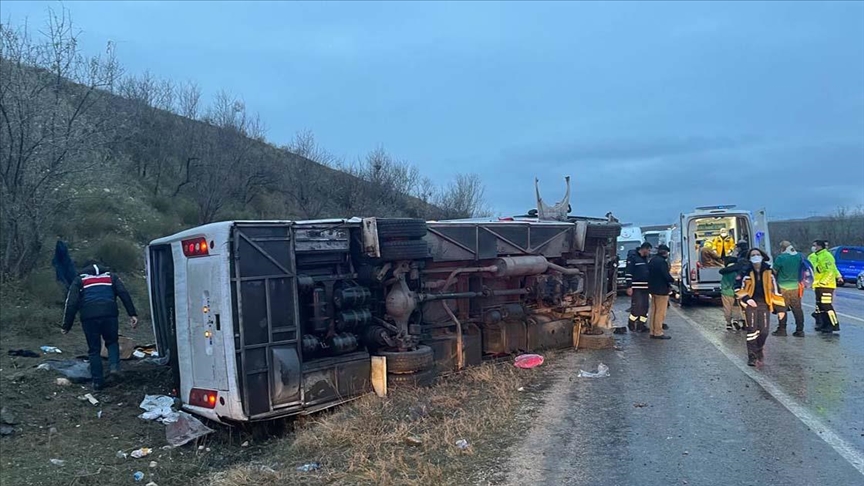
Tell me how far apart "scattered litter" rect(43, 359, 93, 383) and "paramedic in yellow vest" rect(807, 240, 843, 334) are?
11915 millimetres

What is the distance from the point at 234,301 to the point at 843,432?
5494mm

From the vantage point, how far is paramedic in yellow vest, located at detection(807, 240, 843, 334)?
1187cm

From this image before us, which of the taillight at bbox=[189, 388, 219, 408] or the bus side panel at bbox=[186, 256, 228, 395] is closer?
the bus side panel at bbox=[186, 256, 228, 395]

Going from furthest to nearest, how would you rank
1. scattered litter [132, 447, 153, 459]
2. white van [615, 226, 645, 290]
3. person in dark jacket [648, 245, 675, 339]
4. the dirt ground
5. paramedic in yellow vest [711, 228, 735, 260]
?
white van [615, 226, 645, 290] < paramedic in yellow vest [711, 228, 735, 260] < person in dark jacket [648, 245, 675, 339] < scattered litter [132, 447, 153, 459] < the dirt ground

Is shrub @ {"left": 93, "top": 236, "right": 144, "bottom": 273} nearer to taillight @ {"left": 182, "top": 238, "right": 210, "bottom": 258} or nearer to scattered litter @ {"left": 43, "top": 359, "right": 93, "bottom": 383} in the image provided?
scattered litter @ {"left": 43, "top": 359, "right": 93, "bottom": 383}

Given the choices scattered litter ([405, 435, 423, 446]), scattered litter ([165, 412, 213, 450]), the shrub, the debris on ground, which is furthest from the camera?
the shrub

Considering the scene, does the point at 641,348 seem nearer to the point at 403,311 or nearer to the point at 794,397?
the point at 794,397

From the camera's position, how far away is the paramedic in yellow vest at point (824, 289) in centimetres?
1187

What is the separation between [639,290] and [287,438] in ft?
26.8

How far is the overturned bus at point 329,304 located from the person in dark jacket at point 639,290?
313 cm

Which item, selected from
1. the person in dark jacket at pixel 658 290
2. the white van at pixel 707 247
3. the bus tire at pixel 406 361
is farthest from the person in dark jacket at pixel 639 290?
the bus tire at pixel 406 361

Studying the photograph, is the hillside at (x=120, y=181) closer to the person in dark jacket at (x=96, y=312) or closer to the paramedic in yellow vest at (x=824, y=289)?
the person in dark jacket at (x=96, y=312)

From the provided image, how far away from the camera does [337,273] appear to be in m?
7.19

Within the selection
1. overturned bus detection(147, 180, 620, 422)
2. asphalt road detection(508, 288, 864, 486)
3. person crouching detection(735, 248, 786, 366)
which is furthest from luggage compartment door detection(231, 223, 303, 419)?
person crouching detection(735, 248, 786, 366)
